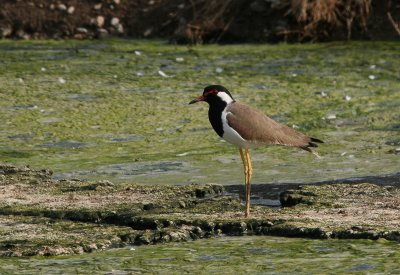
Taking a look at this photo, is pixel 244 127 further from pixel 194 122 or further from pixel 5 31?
pixel 5 31

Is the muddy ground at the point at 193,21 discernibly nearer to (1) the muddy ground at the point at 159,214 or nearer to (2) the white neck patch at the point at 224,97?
(1) the muddy ground at the point at 159,214

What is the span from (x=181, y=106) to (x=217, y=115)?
11.3 ft

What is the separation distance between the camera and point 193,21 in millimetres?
14391

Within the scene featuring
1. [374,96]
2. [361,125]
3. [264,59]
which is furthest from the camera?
[264,59]

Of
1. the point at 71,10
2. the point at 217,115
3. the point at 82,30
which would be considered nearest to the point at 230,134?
the point at 217,115

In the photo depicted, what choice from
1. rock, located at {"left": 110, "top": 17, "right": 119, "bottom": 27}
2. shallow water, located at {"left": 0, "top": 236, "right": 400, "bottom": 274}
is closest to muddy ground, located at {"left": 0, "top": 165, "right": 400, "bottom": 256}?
shallow water, located at {"left": 0, "top": 236, "right": 400, "bottom": 274}

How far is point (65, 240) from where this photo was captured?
639cm

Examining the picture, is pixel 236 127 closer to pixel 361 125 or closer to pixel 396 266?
pixel 396 266

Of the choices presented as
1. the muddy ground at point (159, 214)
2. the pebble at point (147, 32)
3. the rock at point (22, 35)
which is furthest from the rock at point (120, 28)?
the muddy ground at point (159, 214)

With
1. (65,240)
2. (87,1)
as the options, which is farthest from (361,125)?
(87,1)

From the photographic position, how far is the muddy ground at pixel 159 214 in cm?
646

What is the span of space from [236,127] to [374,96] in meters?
4.16

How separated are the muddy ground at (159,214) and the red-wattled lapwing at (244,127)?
1.14 ft

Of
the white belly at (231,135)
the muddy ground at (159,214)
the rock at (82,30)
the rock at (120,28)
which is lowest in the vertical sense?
the muddy ground at (159,214)
